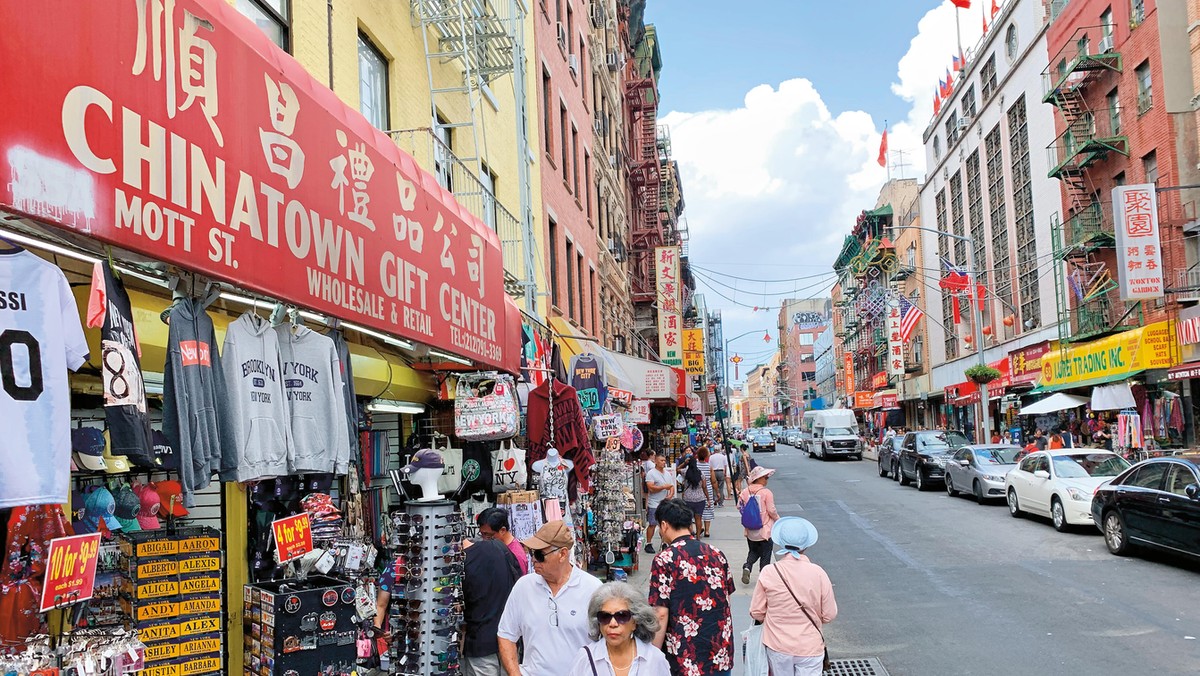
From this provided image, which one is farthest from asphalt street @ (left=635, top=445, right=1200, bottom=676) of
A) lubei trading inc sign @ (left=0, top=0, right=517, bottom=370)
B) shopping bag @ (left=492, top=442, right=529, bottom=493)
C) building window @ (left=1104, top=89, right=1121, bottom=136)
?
building window @ (left=1104, top=89, right=1121, bottom=136)

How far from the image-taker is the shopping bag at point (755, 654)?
20.2 ft

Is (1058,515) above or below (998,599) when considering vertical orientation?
above

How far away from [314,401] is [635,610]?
2247 millimetres

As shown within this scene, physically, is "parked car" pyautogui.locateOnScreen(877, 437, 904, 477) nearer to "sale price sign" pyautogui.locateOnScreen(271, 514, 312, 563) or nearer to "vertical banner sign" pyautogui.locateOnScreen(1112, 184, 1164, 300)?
"vertical banner sign" pyautogui.locateOnScreen(1112, 184, 1164, 300)

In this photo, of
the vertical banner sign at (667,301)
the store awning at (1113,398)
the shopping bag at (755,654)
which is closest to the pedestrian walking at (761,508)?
the shopping bag at (755,654)

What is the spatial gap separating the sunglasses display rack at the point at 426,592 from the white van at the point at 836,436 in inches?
1763

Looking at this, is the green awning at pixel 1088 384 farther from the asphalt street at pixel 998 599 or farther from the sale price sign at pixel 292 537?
the sale price sign at pixel 292 537

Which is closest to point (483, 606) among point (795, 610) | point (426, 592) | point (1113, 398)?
point (426, 592)

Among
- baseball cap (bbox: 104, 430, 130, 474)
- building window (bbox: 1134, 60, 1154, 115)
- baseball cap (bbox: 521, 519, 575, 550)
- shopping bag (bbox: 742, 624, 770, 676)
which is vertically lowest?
shopping bag (bbox: 742, 624, 770, 676)

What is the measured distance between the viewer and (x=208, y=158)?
410 centimetres

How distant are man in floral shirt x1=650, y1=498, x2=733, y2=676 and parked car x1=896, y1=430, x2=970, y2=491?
21.8m

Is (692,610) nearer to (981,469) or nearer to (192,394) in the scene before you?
(192,394)

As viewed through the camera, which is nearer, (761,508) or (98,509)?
(98,509)

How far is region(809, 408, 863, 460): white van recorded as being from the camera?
49.2 metres
